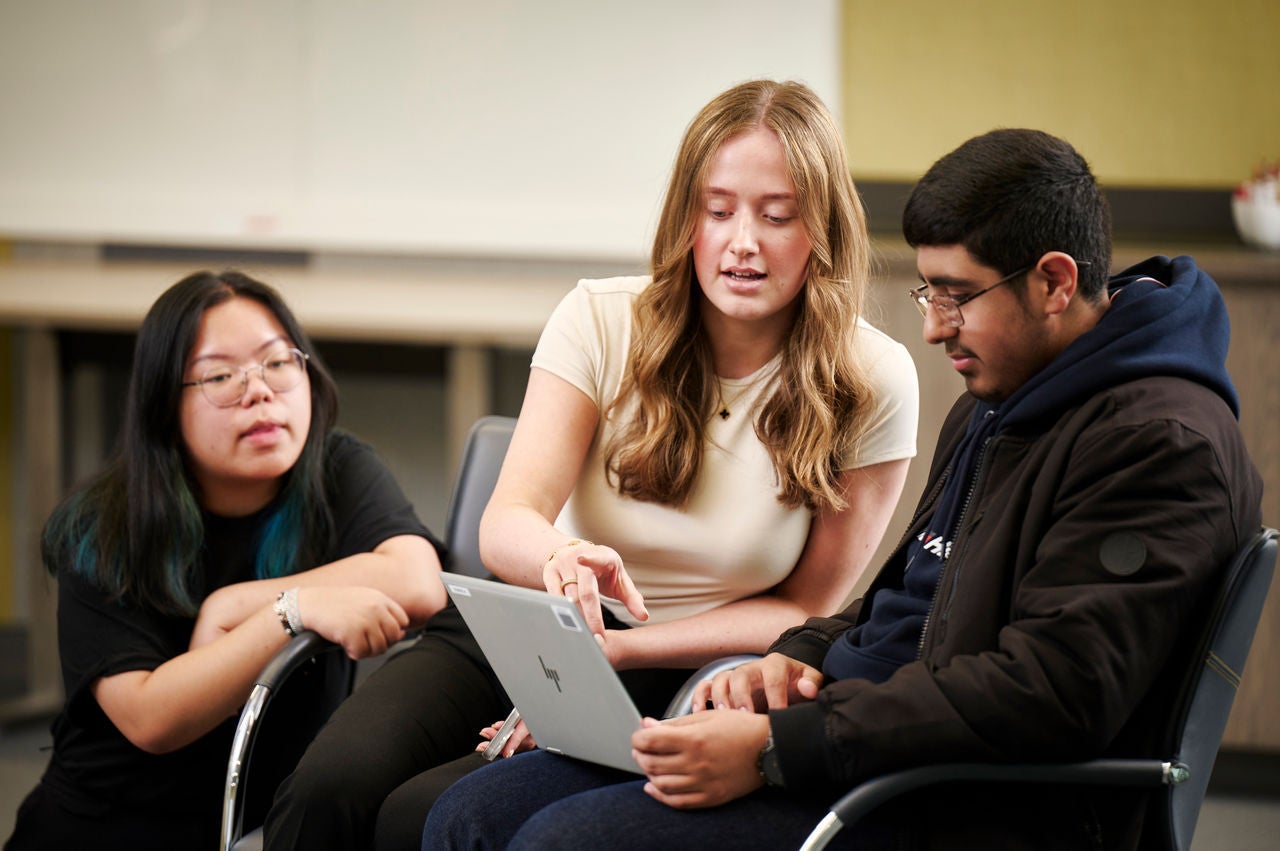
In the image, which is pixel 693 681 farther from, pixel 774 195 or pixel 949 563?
pixel 774 195

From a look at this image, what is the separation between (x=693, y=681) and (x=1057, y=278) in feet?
2.13

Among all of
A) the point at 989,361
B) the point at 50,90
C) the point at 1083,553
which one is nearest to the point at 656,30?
the point at 50,90

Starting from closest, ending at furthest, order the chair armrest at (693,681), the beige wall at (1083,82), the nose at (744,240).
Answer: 1. the chair armrest at (693,681)
2. the nose at (744,240)
3. the beige wall at (1083,82)

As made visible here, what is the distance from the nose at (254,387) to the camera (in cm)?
188

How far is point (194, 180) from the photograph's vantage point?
3510 mm

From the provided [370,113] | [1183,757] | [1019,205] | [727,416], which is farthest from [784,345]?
[370,113]

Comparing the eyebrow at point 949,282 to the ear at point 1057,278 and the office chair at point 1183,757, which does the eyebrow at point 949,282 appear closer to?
the ear at point 1057,278

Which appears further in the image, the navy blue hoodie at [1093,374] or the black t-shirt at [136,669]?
the black t-shirt at [136,669]

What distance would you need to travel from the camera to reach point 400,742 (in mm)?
1594

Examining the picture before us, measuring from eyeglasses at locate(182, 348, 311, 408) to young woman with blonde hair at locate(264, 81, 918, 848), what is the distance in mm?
416

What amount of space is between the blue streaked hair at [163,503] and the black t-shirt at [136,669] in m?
0.03

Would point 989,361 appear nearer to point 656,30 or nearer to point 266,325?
point 266,325

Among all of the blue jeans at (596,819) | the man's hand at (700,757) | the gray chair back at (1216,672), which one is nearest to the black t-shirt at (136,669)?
the blue jeans at (596,819)

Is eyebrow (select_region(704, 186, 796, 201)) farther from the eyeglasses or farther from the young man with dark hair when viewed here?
the eyeglasses
